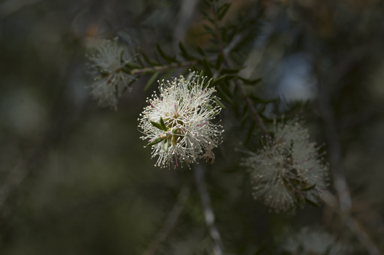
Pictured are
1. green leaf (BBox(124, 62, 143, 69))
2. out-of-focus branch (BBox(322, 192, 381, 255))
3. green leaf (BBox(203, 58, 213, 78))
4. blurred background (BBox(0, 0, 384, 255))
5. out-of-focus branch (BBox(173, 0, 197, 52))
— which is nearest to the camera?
green leaf (BBox(203, 58, 213, 78))

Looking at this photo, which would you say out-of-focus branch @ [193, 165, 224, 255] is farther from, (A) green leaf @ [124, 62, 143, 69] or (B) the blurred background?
(A) green leaf @ [124, 62, 143, 69]

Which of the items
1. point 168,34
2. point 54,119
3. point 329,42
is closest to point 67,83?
point 54,119

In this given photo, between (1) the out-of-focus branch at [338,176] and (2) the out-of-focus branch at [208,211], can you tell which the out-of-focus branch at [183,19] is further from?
(1) the out-of-focus branch at [338,176]

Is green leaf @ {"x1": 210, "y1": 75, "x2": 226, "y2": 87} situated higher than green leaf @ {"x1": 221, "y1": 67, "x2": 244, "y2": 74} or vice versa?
green leaf @ {"x1": 210, "y1": 75, "x2": 226, "y2": 87}

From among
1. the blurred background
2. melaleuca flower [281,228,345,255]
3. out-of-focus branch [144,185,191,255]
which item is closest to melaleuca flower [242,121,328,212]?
the blurred background

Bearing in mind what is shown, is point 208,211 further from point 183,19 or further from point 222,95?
point 183,19

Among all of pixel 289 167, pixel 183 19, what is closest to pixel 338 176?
pixel 289 167

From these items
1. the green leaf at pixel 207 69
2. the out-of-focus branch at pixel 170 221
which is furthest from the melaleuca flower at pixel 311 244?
the green leaf at pixel 207 69
